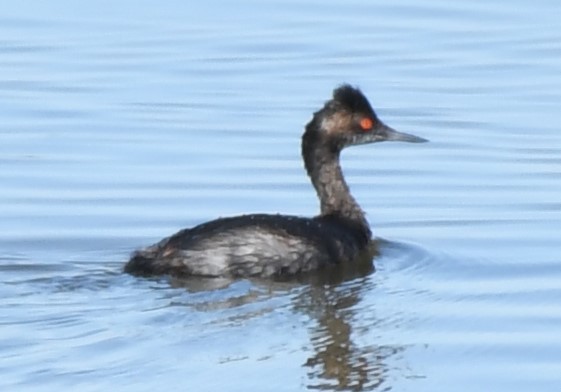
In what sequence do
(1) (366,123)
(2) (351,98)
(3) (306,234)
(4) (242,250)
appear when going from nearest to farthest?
(4) (242,250), (3) (306,234), (2) (351,98), (1) (366,123)

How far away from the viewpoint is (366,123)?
44.9ft

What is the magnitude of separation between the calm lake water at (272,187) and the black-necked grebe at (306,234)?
185mm

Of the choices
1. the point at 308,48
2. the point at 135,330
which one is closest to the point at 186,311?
the point at 135,330

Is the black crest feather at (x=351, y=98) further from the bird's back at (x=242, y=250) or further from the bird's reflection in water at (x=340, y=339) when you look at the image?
the bird's reflection in water at (x=340, y=339)

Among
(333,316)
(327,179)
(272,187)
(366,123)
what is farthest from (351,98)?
(333,316)

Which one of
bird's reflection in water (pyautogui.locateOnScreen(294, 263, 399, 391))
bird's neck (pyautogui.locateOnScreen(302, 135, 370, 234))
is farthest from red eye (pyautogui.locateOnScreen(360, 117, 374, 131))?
bird's reflection in water (pyautogui.locateOnScreen(294, 263, 399, 391))

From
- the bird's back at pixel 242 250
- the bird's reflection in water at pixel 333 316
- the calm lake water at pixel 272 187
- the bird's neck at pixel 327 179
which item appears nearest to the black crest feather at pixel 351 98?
the bird's neck at pixel 327 179

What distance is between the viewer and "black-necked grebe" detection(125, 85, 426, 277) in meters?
12.1

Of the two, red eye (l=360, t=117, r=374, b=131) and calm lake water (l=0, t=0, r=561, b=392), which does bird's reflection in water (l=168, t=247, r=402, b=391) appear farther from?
red eye (l=360, t=117, r=374, b=131)

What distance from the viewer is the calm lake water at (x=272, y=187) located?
10143 millimetres

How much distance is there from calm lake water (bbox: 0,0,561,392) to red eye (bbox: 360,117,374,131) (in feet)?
2.19

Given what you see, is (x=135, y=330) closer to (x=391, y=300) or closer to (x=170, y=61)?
(x=391, y=300)

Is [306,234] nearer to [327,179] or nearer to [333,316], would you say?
[327,179]

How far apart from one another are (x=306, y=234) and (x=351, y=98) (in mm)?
1281
